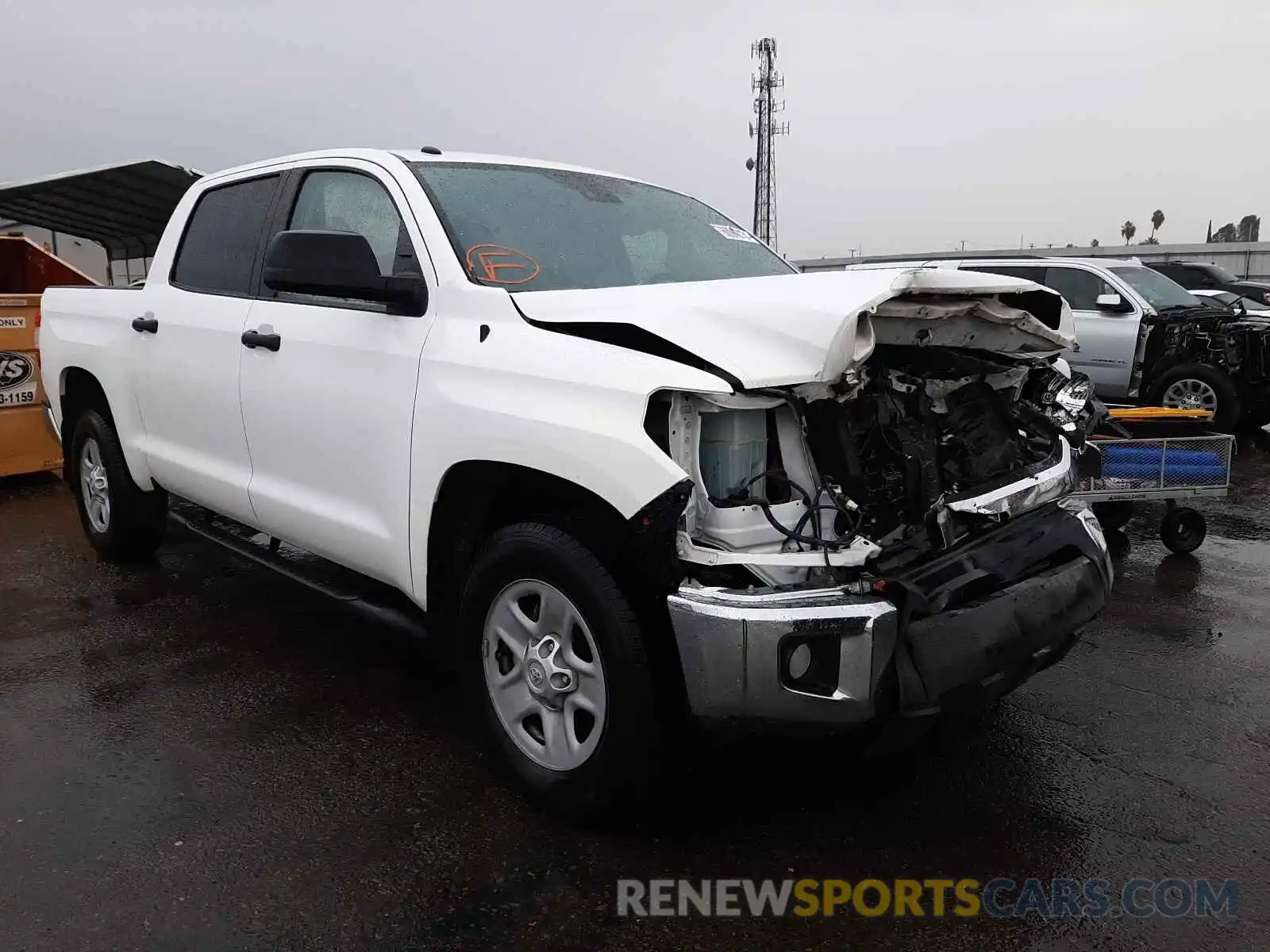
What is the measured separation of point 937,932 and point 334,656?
2.70m

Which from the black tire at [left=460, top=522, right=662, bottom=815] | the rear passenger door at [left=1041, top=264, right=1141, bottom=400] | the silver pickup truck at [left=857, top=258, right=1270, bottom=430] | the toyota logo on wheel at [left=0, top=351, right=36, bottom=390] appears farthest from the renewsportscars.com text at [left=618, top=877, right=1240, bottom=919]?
the rear passenger door at [left=1041, top=264, right=1141, bottom=400]

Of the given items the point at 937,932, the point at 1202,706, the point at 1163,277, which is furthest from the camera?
the point at 1163,277

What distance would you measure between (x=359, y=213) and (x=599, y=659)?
2024 mm

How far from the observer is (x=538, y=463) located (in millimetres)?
2689

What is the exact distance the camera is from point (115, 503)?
515 centimetres

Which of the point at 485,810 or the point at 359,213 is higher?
the point at 359,213

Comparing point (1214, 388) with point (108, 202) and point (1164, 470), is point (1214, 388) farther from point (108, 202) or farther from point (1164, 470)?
point (108, 202)

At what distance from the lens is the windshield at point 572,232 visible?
10.8 ft

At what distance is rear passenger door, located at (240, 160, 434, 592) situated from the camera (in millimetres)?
3219

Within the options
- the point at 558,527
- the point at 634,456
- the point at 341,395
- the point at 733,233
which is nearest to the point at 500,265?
the point at 341,395

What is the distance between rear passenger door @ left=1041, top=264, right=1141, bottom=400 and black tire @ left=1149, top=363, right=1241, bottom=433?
1.12 feet

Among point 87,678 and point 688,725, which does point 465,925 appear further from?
point 87,678

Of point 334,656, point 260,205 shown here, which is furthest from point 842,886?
point 260,205

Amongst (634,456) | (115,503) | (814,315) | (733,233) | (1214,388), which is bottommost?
(1214,388)
